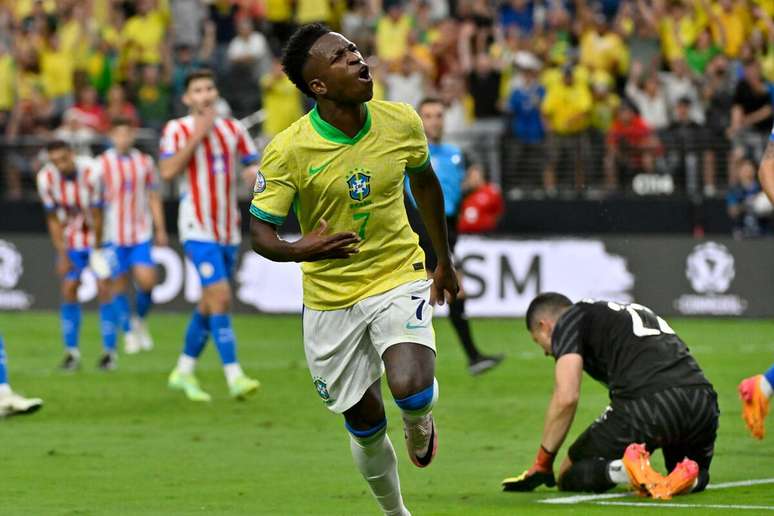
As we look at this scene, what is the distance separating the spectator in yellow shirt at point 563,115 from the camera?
2222 cm

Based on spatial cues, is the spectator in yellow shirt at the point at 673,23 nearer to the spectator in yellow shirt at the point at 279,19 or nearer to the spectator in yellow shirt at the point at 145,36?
the spectator in yellow shirt at the point at 279,19

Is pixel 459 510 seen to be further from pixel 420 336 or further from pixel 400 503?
pixel 420 336

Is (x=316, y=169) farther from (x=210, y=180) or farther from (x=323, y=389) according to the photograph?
(x=210, y=180)

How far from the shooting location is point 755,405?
29.6 feet

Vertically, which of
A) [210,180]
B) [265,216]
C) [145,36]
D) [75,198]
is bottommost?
[75,198]

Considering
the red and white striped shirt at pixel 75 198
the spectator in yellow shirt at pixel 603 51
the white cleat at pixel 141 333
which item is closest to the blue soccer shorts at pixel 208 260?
the red and white striped shirt at pixel 75 198

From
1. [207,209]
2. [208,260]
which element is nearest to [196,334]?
[208,260]

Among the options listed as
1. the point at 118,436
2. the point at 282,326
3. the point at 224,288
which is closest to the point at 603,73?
the point at 282,326

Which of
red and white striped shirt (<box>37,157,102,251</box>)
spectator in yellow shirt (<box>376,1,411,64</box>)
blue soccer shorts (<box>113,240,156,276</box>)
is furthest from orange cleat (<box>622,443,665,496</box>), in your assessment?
spectator in yellow shirt (<box>376,1,411,64</box>)

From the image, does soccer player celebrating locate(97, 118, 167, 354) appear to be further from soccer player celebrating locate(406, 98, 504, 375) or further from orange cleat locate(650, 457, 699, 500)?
orange cleat locate(650, 457, 699, 500)

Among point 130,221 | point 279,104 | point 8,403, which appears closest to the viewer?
point 8,403

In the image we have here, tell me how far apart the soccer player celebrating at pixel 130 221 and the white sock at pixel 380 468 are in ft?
35.1

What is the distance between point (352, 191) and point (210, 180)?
21.4ft

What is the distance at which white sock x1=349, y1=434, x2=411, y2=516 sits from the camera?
7.40m
